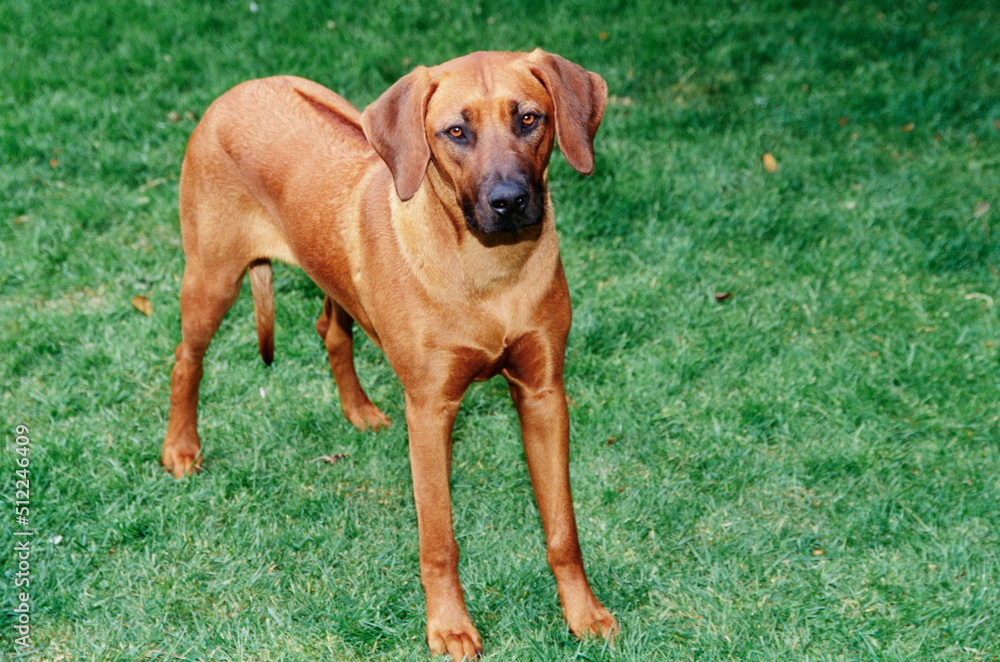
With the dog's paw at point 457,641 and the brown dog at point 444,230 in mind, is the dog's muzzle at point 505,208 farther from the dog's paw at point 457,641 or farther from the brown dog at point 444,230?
the dog's paw at point 457,641

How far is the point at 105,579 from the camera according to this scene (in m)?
3.61

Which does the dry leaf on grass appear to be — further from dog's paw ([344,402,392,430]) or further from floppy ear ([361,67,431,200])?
floppy ear ([361,67,431,200])

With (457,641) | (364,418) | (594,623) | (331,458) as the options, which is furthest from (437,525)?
(364,418)

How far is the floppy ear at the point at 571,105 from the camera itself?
303cm

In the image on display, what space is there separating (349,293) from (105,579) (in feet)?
4.86

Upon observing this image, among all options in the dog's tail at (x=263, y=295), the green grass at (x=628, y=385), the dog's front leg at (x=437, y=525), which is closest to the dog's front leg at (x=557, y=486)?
the green grass at (x=628, y=385)

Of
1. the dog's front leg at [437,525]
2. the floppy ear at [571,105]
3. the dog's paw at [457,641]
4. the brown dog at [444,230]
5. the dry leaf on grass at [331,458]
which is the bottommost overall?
the dry leaf on grass at [331,458]

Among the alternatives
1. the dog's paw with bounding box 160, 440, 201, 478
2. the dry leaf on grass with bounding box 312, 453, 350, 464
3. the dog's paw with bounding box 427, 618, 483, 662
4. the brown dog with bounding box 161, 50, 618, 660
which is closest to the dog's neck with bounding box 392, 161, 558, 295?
the brown dog with bounding box 161, 50, 618, 660

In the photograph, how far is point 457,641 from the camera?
321 cm

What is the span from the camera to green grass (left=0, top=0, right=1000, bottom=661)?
3.44 m

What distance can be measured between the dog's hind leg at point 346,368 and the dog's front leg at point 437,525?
1.14 metres

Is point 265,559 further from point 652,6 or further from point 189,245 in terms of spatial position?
point 652,6

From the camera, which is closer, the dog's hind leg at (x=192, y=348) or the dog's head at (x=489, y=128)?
the dog's head at (x=489, y=128)

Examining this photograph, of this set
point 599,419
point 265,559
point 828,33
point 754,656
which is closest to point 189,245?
point 265,559
